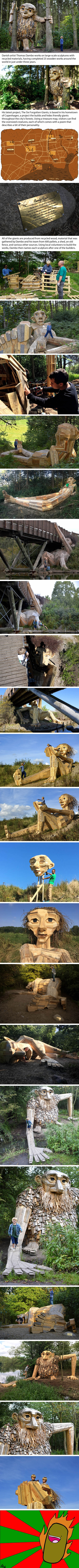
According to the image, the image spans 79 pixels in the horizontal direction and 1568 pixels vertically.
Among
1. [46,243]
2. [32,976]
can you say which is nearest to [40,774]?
[32,976]

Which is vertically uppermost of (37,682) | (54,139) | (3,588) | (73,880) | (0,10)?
(0,10)

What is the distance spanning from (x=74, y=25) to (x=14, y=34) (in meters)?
0.72

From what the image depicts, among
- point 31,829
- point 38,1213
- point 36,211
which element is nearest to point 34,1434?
point 38,1213

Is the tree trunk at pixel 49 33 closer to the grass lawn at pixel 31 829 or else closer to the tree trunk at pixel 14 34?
the tree trunk at pixel 14 34

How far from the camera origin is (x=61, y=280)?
10656 millimetres

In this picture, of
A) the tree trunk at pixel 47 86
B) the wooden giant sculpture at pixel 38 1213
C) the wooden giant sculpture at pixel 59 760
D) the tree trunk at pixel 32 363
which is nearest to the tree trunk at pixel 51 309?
the tree trunk at pixel 32 363

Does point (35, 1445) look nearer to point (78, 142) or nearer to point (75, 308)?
point (75, 308)

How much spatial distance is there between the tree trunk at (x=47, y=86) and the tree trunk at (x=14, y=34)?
361 mm

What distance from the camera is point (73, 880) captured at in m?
9.79

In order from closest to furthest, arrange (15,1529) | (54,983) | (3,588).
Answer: (15,1529), (54,983), (3,588)

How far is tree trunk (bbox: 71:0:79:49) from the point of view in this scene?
10875mm

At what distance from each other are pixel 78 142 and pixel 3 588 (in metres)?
4.59

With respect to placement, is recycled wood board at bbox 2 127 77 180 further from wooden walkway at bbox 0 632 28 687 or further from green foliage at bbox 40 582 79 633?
wooden walkway at bbox 0 632 28 687

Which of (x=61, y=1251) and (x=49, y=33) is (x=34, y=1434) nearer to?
(x=61, y=1251)
